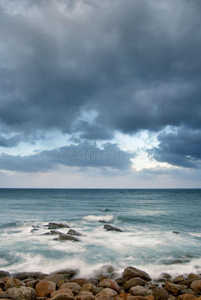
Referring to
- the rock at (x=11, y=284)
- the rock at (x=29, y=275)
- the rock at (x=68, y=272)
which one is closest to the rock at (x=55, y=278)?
the rock at (x=68, y=272)

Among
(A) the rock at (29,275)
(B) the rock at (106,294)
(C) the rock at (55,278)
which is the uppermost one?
(B) the rock at (106,294)

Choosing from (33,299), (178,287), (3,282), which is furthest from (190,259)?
(3,282)

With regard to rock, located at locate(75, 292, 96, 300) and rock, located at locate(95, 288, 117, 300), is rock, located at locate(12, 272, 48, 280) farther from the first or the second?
rock, located at locate(95, 288, 117, 300)

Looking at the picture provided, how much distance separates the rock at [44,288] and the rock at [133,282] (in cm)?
301

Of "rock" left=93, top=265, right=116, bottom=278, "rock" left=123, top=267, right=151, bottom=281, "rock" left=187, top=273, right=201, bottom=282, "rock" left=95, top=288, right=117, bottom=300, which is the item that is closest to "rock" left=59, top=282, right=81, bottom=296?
"rock" left=95, top=288, right=117, bottom=300

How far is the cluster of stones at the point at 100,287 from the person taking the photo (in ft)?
26.0

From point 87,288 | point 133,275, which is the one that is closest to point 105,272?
point 133,275

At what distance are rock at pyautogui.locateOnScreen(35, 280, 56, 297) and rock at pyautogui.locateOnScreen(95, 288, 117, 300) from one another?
6.22 ft

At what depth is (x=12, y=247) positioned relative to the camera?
15.5 m

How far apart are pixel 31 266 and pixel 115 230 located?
10867 millimetres

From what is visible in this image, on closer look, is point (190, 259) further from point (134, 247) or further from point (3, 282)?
point (3, 282)

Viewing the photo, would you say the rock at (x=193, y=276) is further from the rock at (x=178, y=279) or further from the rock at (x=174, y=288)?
the rock at (x=174, y=288)

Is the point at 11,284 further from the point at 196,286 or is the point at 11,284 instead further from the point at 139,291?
the point at 196,286

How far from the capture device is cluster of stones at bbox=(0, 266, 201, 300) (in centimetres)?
793
